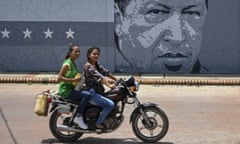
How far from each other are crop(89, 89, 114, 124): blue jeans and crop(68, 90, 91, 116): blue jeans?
9 cm

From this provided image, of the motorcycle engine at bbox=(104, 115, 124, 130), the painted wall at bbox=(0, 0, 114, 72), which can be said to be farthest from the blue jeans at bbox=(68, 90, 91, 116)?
the painted wall at bbox=(0, 0, 114, 72)

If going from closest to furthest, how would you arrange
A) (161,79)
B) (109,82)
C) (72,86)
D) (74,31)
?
(109,82) < (72,86) < (161,79) < (74,31)

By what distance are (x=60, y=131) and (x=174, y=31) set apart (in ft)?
33.5

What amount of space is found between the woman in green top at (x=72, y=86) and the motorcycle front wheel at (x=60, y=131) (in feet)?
0.73

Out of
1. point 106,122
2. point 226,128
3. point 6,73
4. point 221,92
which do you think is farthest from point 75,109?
point 6,73

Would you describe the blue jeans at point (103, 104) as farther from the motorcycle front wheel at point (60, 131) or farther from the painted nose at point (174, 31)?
the painted nose at point (174, 31)

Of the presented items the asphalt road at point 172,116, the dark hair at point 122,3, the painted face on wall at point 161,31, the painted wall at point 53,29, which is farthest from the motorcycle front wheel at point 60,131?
the dark hair at point 122,3

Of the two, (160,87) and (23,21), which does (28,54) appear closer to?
(23,21)

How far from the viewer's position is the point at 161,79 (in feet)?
55.2

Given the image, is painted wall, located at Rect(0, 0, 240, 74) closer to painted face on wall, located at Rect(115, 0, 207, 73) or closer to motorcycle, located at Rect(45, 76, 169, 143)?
painted face on wall, located at Rect(115, 0, 207, 73)

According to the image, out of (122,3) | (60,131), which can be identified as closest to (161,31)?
(122,3)

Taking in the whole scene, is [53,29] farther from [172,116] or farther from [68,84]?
[68,84]

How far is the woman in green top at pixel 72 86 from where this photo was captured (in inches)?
336

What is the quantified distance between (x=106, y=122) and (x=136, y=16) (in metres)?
10.2
